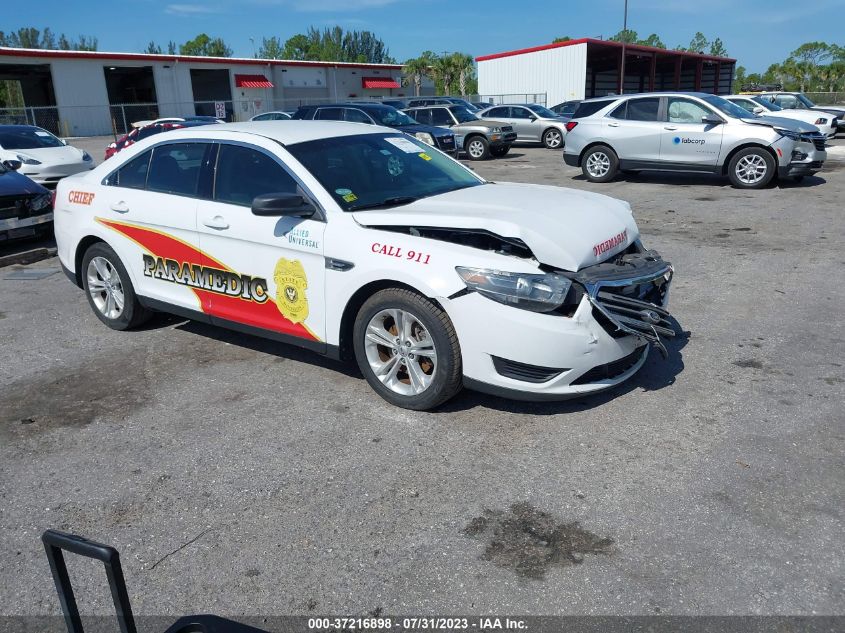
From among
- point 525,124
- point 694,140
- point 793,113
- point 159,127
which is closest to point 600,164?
point 694,140

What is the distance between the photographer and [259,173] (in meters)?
4.88

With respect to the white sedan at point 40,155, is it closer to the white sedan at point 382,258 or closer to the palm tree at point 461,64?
the white sedan at point 382,258

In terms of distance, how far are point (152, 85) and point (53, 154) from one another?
37.2 metres

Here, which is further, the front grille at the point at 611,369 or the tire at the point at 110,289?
the tire at the point at 110,289

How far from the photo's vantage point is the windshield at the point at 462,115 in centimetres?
2211

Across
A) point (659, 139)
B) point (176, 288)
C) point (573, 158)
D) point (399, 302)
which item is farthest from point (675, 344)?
point (573, 158)

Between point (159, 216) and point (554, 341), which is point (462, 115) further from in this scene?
point (554, 341)

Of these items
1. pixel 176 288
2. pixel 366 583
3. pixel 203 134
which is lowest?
pixel 366 583

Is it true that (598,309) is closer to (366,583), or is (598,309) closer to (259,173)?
(366,583)

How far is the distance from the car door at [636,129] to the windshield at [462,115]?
8345 millimetres

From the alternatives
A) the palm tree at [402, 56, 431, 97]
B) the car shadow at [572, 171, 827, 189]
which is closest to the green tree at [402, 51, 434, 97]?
the palm tree at [402, 56, 431, 97]

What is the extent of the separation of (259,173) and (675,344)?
Answer: 3.28 meters

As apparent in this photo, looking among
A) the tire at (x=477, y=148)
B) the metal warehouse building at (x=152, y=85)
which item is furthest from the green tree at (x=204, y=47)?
the tire at (x=477, y=148)

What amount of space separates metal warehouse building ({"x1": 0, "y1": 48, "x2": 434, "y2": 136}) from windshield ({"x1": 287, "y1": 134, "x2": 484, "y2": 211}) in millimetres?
30232
